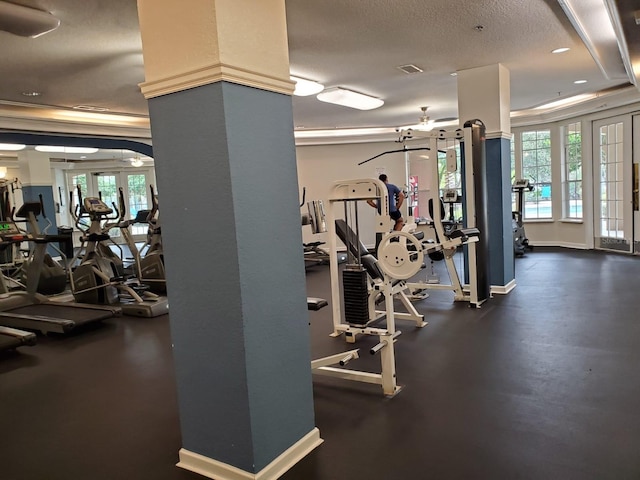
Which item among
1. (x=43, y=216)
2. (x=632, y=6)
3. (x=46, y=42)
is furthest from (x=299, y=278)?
(x=43, y=216)

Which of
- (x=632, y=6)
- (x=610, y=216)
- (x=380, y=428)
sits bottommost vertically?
(x=380, y=428)

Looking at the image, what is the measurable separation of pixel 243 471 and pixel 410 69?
4.72m

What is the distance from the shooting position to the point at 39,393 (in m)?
3.54

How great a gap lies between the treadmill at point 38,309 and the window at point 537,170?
796 cm

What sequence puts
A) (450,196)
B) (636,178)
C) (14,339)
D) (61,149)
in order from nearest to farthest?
(14,339) → (61,149) → (636,178) → (450,196)

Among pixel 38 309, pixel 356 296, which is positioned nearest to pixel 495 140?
pixel 356 296

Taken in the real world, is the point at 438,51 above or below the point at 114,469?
above

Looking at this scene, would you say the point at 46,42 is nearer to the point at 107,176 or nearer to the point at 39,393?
the point at 39,393

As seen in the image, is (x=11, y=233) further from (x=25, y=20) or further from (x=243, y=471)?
(x=243, y=471)

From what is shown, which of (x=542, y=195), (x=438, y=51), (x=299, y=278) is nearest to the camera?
(x=299, y=278)

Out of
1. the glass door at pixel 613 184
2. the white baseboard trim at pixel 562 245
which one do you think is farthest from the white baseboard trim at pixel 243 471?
the white baseboard trim at pixel 562 245

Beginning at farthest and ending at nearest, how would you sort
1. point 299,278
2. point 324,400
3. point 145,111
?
point 145,111 → point 324,400 → point 299,278

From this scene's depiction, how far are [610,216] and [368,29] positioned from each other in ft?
21.3

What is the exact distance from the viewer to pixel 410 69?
553 cm
